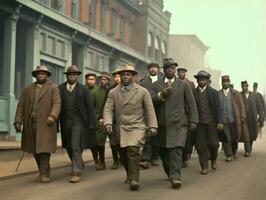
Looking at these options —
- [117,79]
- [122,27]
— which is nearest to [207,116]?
[117,79]

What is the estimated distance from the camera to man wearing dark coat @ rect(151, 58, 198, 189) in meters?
9.53

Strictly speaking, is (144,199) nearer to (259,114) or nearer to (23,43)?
(259,114)

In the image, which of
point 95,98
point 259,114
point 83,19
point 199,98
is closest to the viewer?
point 199,98

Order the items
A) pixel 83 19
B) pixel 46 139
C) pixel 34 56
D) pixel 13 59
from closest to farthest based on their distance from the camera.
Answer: pixel 46 139, pixel 13 59, pixel 34 56, pixel 83 19

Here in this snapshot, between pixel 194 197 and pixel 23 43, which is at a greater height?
pixel 23 43

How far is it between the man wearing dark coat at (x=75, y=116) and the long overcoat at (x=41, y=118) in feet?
0.98

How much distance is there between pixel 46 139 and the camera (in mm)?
9984

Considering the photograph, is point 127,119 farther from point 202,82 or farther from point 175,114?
point 202,82

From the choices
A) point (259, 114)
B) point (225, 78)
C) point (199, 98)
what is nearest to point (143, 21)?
point (259, 114)

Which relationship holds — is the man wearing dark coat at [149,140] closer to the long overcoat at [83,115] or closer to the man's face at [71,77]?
the long overcoat at [83,115]

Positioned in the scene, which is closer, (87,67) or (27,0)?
Result: (27,0)

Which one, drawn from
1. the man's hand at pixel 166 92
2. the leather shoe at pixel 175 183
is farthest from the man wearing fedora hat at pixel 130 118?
the leather shoe at pixel 175 183

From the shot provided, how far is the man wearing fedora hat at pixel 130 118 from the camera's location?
902 cm

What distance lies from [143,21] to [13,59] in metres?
17.0
